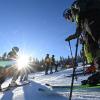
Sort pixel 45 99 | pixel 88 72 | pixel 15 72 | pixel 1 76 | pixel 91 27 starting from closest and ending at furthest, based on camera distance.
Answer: pixel 91 27 < pixel 45 99 < pixel 1 76 < pixel 15 72 < pixel 88 72

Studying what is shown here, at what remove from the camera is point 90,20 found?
23.6ft

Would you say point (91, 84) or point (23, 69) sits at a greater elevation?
point (23, 69)

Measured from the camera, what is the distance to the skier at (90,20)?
23.2ft

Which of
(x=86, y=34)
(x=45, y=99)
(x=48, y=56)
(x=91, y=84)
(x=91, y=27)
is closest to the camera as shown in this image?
(x=91, y=27)

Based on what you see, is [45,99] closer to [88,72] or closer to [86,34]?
[86,34]

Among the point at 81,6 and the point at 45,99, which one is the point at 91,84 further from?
the point at 81,6

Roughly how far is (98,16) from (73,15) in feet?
2.84

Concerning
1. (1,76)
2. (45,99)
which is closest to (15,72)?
(1,76)

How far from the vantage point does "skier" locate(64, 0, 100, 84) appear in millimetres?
7082

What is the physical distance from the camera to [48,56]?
3531 cm

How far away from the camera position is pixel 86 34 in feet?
25.0

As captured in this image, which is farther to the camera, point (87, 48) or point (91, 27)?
point (87, 48)

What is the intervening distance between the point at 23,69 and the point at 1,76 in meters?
4.82

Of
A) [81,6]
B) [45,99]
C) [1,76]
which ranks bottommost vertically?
[45,99]
